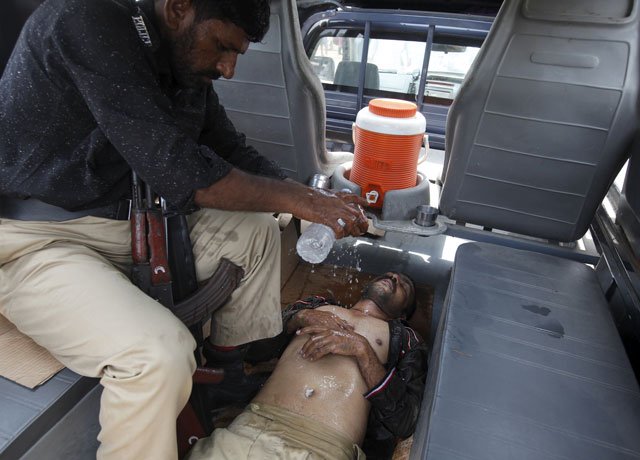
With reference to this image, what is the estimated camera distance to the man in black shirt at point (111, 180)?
1169 millimetres

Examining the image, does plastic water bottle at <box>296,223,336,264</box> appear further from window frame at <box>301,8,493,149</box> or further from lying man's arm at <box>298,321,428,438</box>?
window frame at <box>301,8,493,149</box>

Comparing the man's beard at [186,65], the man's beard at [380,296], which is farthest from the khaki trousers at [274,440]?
the man's beard at [186,65]

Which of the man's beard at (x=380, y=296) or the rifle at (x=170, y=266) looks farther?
the man's beard at (x=380, y=296)

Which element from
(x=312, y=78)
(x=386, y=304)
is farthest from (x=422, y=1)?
(x=386, y=304)

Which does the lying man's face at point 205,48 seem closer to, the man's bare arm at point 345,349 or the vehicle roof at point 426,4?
the man's bare arm at point 345,349

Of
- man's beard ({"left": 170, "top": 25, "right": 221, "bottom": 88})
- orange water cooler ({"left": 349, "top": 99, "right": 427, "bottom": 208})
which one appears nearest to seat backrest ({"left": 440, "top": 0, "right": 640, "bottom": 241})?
orange water cooler ({"left": 349, "top": 99, "right": 427, "bottom": 208})

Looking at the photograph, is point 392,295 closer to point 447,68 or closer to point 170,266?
point 170,266

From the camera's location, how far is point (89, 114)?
4.34ft

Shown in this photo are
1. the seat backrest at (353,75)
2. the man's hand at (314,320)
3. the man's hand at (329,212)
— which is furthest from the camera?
the seat backrest at (353,75)

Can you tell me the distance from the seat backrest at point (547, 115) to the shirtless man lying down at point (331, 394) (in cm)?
82

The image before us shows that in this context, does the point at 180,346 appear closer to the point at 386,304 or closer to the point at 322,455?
the point at 322,455

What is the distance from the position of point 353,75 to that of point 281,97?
1.96 metres

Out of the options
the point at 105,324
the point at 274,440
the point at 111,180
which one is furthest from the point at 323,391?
the point at 111,180

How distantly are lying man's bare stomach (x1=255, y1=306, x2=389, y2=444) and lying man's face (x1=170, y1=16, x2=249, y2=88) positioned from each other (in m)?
1.18
